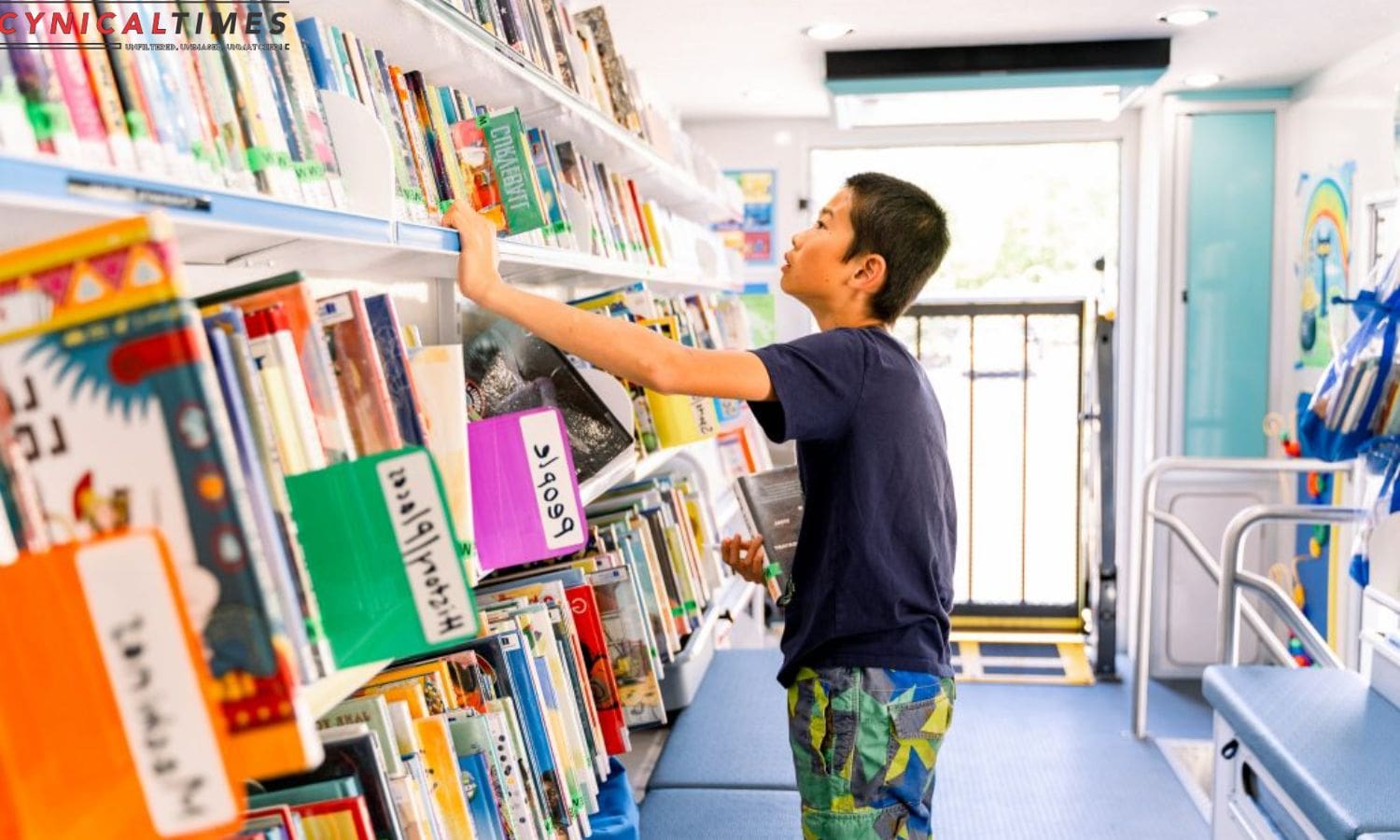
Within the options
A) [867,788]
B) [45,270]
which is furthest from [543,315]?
[867,788]

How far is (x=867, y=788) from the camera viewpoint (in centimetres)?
164

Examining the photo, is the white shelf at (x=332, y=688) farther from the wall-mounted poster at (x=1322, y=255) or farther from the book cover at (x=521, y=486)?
the wall-mounted poster at (x=1322, y=255)

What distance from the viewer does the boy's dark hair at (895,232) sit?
171 centimetres

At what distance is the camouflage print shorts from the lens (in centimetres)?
163

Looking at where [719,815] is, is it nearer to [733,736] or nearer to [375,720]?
[733,736]

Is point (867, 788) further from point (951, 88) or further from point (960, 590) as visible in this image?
point (960, 590)

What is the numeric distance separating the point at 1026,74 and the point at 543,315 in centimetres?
293

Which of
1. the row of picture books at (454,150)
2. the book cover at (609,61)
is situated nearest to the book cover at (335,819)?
the row of picture books at (454,150)

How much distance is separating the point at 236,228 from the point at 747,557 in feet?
4.22

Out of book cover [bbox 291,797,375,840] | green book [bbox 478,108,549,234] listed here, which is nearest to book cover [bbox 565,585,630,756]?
green book [bbox 478,108,549,234]

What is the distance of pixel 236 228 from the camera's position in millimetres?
827

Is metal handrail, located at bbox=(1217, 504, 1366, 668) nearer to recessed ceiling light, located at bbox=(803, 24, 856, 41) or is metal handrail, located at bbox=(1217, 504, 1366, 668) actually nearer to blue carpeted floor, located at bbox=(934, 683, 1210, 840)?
blue carpeted floor, located at bbox=(934, 683, 1210, 840)

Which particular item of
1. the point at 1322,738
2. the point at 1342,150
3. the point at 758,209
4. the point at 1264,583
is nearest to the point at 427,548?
the point at 1322,738

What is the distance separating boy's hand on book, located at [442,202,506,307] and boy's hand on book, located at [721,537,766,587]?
2.70 ft
